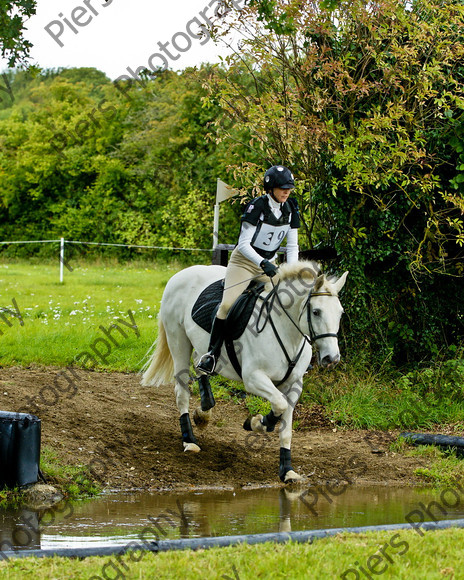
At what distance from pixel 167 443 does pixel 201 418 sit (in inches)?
18.4

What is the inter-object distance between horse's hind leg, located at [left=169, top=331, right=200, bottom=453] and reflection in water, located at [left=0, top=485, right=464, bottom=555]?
4.27 ft

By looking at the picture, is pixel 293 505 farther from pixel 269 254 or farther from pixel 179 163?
pixel 179 163

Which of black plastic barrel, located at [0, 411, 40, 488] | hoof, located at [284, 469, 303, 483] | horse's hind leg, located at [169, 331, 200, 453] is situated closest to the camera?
black plastic barrel, located at [0, 411, 40, 488]

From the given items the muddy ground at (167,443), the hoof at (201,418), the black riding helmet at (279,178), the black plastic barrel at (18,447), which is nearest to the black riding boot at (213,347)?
the hoof at (201,418)

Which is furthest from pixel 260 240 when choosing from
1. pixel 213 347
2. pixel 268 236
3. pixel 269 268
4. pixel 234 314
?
pixel 213 347

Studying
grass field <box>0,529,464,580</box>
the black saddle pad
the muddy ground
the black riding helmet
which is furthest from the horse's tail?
grass field <box>0,529,464,580</box>

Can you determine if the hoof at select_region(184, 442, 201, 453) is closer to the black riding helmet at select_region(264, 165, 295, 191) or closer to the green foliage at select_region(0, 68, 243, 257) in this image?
the black riding helmet at select_region(264, 165, 295, 191)

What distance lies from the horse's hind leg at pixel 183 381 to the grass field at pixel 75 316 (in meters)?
2.18

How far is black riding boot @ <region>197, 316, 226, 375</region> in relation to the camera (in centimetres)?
791

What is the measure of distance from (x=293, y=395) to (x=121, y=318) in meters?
7.57

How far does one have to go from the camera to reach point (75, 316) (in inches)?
591

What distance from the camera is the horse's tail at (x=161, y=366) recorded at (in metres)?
9.47

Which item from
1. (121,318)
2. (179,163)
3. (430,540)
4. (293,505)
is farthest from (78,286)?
(430,540)

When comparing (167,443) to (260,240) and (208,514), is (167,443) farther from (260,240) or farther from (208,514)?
(260,240)
